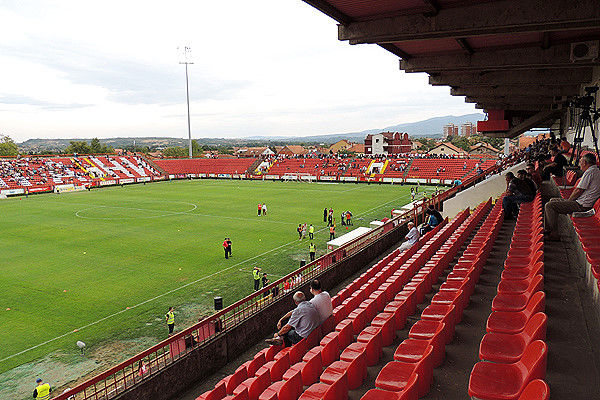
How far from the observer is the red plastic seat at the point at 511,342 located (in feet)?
12.1

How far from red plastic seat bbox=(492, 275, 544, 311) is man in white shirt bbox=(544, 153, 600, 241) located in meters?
3.14

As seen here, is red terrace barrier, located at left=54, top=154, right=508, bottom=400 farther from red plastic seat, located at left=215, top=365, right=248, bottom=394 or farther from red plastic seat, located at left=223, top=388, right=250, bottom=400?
red plastic seat, located at left=223, top=388, right=250, bottom=400

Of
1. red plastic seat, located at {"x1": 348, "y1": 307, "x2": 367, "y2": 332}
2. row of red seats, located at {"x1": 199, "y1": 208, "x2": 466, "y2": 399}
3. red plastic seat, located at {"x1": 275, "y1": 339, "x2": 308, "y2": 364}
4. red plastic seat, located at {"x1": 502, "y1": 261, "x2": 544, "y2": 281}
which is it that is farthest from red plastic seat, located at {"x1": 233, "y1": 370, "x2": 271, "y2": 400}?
red plastic seat, located at {"x1": 502, "y1": 261, "x2": 544, "y2": 281}

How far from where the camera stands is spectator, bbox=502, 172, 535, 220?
11391 millimetres

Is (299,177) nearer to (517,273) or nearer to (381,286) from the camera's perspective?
(381,286)

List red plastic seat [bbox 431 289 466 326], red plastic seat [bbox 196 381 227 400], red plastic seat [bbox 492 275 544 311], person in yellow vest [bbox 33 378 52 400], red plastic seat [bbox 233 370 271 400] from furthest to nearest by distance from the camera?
person in yellow vest [bbox 33 378 52 400] → red plastic seat [bbox 196 381 227 400] → red plastic seat [bbox 233 370 271 400] → red plastic seat [bbox 431 289 466 326] → red plastic seat [bbox 492 275 544 311]

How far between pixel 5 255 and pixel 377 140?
9887 cm

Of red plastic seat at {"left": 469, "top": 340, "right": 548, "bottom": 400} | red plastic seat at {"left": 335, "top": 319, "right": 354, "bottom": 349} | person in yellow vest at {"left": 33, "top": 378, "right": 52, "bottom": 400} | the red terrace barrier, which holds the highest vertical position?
red plastic seat at {"left": 469, "top": 340, "right": 548, "bottom": 400}

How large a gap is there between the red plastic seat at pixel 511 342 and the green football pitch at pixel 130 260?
32.2 feet

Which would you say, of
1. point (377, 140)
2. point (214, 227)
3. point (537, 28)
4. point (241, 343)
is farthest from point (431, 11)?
point (377, 140)

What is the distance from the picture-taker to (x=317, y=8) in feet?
20.8

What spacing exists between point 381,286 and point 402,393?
4.60 m

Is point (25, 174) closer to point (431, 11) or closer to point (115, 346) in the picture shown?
point (115, 346)

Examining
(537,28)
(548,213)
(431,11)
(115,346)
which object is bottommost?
(115,346)
